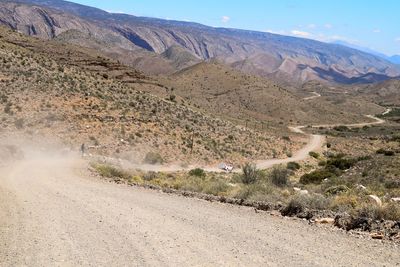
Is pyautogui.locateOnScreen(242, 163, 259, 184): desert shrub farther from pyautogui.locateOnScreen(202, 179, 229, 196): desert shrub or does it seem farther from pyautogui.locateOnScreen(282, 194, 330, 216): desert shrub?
pyautogui.locateOnScreen(282, 194, 330, 216): desert shrub

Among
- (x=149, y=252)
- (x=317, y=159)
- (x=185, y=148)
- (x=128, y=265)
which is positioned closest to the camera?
(x=128, y=265)

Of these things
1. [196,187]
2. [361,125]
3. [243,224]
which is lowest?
[361,125]

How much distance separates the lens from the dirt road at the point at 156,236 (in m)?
9.86

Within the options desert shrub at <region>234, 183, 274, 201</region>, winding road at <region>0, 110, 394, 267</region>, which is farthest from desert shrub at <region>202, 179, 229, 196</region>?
winding road at <region>0, 110, 394, 267</region>

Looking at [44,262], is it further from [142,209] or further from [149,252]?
[142,209]

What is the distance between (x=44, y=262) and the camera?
961 cm

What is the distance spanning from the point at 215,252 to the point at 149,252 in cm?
142

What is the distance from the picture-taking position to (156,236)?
38.0ft

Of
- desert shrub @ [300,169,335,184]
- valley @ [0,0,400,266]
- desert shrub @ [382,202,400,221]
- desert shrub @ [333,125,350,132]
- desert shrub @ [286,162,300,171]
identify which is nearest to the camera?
valley @ [0,0,400,266]

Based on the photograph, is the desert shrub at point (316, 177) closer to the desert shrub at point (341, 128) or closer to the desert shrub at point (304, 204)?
the desert shrub at point (304, 204)

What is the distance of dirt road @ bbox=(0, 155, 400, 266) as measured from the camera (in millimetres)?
9859

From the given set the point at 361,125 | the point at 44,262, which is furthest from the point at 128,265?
the point at 361,125

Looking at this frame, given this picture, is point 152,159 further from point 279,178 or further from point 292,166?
point 292,166

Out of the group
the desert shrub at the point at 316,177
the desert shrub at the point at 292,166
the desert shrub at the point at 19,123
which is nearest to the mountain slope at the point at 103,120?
the desert shrub at the point at 19,123
